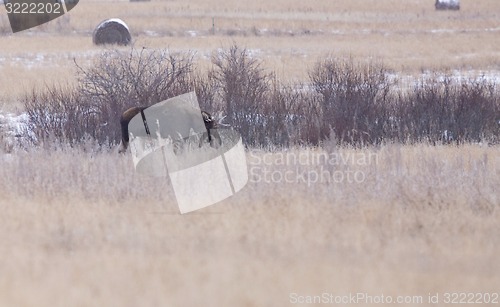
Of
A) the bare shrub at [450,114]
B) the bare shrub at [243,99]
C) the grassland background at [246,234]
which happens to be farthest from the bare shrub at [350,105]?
the grassland background at [246,234]

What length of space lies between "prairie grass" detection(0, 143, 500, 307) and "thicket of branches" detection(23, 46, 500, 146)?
16.6 feet

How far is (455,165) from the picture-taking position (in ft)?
33.6

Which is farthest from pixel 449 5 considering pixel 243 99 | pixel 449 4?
pixel 243 99

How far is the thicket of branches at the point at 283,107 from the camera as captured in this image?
15.4 m

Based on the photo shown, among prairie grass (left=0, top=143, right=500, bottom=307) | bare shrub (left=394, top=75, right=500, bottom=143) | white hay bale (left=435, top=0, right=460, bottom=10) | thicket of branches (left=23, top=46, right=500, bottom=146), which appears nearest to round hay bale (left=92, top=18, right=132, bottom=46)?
thicket of branches (left=23, top=46, right=500, bottom=146)

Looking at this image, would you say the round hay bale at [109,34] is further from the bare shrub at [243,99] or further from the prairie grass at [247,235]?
the prairie grass at [247,235]

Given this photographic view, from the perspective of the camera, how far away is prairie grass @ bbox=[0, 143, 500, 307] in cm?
607

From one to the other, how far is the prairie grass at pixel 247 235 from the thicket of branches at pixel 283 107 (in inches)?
199

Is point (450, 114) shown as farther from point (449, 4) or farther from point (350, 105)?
point (449, 4)

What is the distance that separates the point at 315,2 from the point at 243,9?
5.01m

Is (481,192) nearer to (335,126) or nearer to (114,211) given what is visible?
(114,211)

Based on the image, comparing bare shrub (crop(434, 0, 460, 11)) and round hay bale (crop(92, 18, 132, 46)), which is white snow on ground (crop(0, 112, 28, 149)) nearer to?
round hay bale (crop(92, 18, 132, 46))

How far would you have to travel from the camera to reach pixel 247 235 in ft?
24.2

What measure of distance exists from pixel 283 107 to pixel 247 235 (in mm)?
9107
